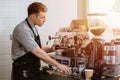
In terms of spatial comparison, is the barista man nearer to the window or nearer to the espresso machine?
the espresso machine

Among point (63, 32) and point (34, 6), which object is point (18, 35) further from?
point (63, 32)

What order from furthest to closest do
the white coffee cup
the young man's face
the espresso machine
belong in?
the young man's face < the espresso machine < the white coffee cup

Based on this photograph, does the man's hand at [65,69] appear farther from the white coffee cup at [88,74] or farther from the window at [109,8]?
the window at [109,8]

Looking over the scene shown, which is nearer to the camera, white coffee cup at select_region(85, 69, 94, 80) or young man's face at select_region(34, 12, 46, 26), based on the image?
white coffee cup at select_region(85, 69, 94, 80)

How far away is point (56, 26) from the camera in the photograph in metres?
3.05

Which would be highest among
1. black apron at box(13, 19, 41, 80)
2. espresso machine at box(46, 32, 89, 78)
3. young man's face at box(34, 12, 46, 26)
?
young man's face at box(34, 12, 46, 26)

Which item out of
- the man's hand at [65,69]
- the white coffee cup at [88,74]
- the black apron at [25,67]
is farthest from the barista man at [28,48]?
the white coffee cup at [88,74]

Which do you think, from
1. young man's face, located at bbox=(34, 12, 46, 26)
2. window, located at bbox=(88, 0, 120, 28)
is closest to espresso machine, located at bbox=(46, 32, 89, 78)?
young man's face, located at bbox=(34, 12, 46, 26)

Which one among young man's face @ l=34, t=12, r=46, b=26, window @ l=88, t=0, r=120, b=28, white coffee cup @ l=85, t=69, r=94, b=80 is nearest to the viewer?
white coffee cup @ l=85, t=69, r=94, b=80

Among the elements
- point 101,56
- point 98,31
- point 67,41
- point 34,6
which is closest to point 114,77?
point 101,56

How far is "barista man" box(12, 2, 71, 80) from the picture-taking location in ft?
6.94

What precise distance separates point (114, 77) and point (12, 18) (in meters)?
1.42

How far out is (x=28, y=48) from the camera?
6.91ft

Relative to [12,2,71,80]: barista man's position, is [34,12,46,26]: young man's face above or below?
above
